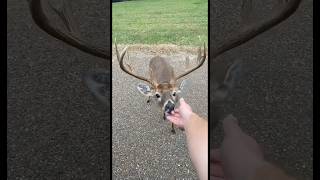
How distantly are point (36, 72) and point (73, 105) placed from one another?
0.16 m

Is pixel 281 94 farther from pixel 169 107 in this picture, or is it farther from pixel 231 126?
pixel 169 107

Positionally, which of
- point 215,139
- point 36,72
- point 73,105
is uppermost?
point 36,72

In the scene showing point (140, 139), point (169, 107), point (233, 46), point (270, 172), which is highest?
point (233, 46)

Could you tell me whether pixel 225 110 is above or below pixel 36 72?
below

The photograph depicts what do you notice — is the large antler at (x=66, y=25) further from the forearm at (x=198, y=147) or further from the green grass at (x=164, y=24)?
the forearm at (x=198, y=147)

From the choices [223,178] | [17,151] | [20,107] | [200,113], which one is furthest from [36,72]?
[223,178]

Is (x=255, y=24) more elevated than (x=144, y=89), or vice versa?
(x=255, y=24)

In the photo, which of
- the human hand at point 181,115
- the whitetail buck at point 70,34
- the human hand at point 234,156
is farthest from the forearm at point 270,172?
the whitetail buck at point 70,34

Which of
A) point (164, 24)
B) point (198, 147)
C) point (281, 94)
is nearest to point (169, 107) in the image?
point (198, 147)

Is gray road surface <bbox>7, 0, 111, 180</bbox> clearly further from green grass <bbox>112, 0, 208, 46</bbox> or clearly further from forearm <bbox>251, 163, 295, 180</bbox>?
forearm <bbox>251, 163, 295, 180</bbox>

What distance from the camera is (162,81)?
1.46 metres

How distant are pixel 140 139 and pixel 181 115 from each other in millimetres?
150

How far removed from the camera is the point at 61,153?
4.90 ft

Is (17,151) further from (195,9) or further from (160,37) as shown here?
(195,9)
